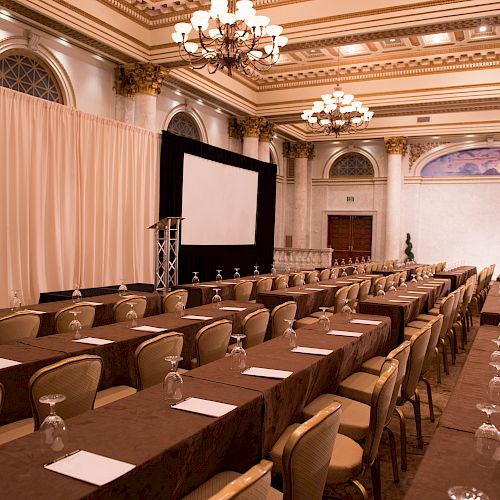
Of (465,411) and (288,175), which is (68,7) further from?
(288,175)

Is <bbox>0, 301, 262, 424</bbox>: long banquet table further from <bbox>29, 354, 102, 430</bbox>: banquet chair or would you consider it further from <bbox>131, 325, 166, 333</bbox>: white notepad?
<bbox>29, 354, 102, 430</bbox>: banquet chair

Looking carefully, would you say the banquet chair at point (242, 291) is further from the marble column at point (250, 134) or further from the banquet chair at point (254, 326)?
the marble column at point (250, 134)

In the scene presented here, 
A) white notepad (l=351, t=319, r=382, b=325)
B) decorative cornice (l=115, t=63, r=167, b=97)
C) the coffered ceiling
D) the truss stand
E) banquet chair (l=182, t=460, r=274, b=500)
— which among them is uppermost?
the coffered ceiling

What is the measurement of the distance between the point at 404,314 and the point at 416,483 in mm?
4356

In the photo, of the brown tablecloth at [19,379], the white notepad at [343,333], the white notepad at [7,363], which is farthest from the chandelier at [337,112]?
the white notepad at [7,363]

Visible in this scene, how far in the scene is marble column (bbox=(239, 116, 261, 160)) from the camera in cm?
1552

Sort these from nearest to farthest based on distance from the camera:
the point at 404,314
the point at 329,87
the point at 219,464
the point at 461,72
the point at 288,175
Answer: the point at 219,464, the point at 404,314, the point at 461,72, the point at 329,87, the point at 288,175

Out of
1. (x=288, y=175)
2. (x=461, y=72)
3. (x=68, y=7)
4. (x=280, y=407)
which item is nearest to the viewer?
(x=280, y=407)

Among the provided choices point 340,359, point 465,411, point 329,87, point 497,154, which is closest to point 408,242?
point 497,154

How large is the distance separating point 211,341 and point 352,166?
1665cm

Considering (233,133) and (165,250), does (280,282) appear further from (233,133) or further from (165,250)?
(233,133)

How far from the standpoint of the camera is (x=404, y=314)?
5.99m

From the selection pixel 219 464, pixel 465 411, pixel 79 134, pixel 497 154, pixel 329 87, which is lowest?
pixel 219 464


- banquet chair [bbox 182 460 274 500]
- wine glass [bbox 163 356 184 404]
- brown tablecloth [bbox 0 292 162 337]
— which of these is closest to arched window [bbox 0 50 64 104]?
brown tablecloth [bbox 0 292 162 337]
